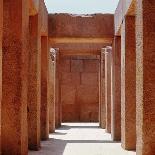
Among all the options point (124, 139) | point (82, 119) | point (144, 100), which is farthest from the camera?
point (82, 119)

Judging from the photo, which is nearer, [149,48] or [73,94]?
[149,48]

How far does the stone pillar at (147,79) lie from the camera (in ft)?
24.0

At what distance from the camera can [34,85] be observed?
35.2 feet

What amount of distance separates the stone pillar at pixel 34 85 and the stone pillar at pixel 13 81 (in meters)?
2.08

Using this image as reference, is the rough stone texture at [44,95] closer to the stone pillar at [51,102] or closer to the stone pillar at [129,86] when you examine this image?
the stone pillar at [51,102]

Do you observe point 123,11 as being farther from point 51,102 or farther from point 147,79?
point 51,102

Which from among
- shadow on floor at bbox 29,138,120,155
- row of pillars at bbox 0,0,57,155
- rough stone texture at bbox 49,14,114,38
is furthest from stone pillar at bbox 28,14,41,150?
rough stone texture at bbox 49,14,114,38

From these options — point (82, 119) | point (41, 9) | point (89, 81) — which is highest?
point (41, 9)

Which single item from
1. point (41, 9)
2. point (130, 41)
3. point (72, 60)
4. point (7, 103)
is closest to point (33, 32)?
point (41, 9)

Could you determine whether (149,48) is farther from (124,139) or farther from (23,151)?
(124,139)

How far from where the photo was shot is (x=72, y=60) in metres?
23.7

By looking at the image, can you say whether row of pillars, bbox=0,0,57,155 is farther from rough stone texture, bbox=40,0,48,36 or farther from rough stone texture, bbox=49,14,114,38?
rough stone texture, bbox=49,14,114,38

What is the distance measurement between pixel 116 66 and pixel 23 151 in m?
5.60

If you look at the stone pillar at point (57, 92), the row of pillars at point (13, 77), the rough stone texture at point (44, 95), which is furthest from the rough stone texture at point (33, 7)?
the stone pillar at point (57, 92)
